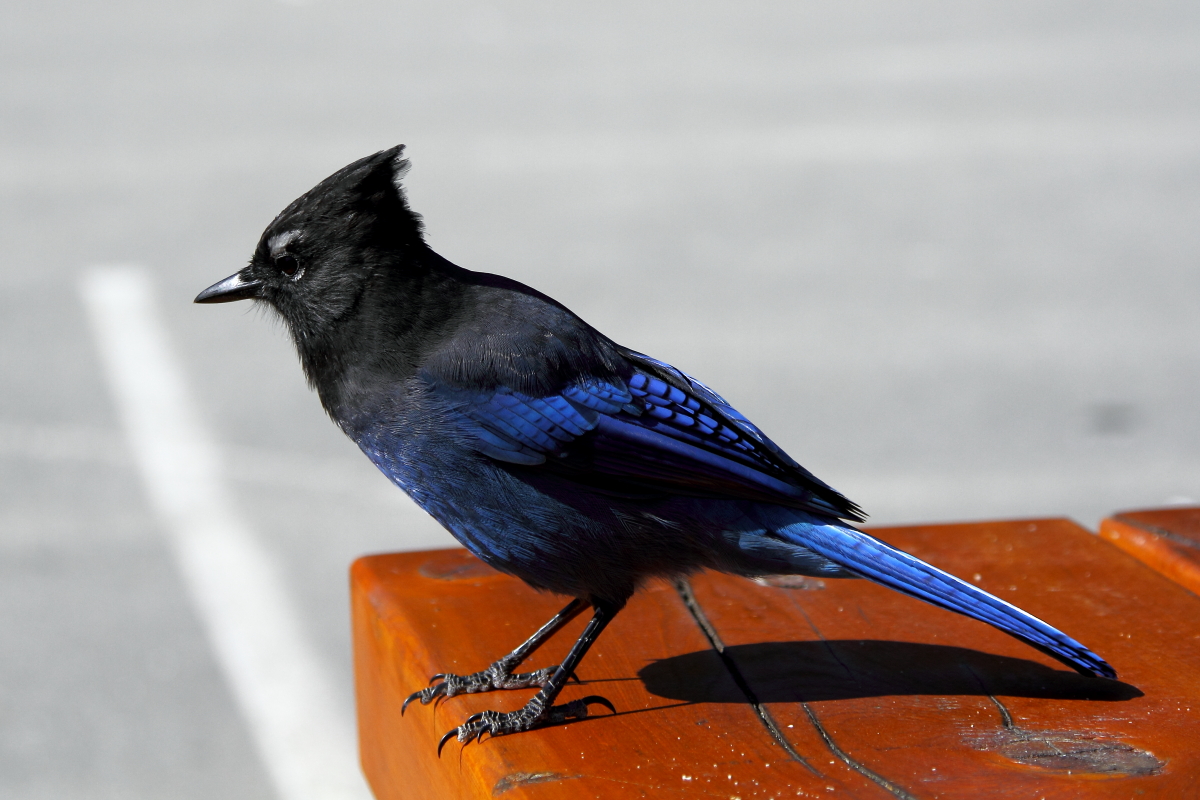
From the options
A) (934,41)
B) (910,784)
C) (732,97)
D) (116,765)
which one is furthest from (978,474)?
(934,41)

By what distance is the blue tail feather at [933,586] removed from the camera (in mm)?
2422

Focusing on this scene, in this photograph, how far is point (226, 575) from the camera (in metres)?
5.04

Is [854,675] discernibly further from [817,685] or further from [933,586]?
[933,586]

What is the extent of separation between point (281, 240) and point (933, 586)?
1.30 meters

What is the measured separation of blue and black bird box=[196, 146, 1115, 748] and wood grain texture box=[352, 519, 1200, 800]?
0.50 ft

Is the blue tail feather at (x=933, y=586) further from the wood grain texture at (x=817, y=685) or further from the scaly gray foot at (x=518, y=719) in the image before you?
the scaly gray foot at (x=518, y=719)

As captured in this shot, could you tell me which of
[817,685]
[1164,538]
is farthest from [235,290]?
[1164,538]

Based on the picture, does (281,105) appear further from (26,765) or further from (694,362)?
(26,765)

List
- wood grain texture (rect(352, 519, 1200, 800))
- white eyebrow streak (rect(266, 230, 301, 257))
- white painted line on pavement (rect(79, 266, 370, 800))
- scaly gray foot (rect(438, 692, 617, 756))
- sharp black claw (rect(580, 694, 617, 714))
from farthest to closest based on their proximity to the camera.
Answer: white painted line on pavement (rect(79, 266, 370, 800)), white eyebrow streak (rect(266, 230, 301, 257)), sharp black claw (rect(580, 694, 617, 714)), scaly gray foot (rect(438, 692, 617, 756)), wood grain texture (rect(352, 519, 1200, 800))

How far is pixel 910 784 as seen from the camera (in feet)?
7.20

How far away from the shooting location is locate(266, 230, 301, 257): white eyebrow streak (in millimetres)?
2658

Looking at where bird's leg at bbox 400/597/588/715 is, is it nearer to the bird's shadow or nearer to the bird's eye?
the bird's shadow

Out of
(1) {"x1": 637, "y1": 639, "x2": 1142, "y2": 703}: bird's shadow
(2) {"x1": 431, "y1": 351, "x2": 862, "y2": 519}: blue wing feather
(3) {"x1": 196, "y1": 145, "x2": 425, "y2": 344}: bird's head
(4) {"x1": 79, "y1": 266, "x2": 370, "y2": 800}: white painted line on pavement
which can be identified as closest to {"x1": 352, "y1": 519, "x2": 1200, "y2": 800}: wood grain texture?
(1) {"x1": 637, "y1": 639, "x2": 1142, "y2": 703}: bird's shadow

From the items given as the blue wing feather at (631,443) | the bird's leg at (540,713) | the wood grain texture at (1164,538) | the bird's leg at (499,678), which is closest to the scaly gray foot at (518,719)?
the bird's leg at (540,713)
